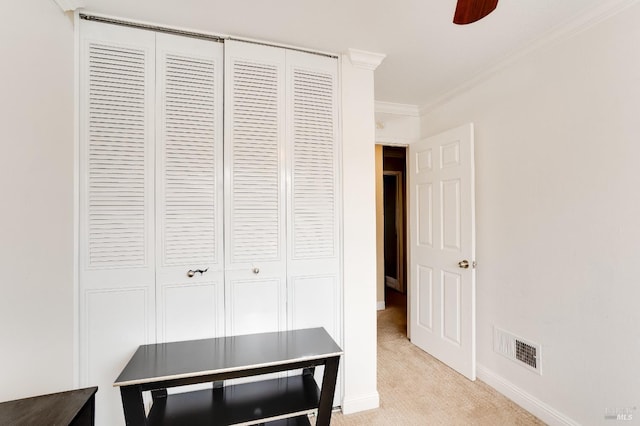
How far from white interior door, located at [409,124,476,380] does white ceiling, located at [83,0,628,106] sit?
64 cm

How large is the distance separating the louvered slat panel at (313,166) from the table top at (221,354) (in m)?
0.53

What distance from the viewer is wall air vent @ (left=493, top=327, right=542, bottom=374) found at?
1.93 metres

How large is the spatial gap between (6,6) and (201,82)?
82 cm

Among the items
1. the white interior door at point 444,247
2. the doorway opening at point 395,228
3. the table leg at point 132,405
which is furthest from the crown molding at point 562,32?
the table leg at point 132,405

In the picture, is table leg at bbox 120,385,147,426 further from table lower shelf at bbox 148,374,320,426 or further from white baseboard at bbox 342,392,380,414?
white baseboard at bbox 342,392,380,414

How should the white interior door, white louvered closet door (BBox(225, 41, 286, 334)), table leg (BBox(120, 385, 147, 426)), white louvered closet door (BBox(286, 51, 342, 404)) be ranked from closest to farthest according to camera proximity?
table leg (BBox(120, 385, 147, 426)), white louvered closet door (BBox(225, 41, 286, 334)), white louvered closet door (BBox(286, 51, 342, 404)), the white interior door

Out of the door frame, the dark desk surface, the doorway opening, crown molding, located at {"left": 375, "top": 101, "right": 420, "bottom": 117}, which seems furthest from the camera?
the door frame

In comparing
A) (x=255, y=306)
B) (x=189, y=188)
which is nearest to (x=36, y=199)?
(x=189, y=188)

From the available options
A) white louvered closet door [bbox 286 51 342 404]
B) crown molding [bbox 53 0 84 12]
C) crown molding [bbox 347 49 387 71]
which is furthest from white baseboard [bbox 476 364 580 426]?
crown molding [bbox 53 0 84 12]

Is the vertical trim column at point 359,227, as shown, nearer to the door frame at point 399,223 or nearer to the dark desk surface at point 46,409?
the dark desk surface at point 46,409

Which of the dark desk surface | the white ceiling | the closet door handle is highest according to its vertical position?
the white ceiling

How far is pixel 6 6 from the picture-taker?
3.60 ft

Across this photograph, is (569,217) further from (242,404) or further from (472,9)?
(242,404)

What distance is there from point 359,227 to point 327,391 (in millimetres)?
1013
